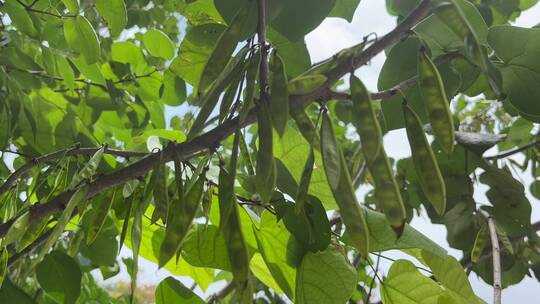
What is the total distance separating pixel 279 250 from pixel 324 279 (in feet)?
0.22

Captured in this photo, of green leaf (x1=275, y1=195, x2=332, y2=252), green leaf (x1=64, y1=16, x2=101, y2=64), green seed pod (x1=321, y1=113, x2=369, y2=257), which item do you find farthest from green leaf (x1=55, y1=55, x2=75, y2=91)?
green seed pod (x1=321, y1=113, x2=369, y2=257)

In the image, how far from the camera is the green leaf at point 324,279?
0.58 meters

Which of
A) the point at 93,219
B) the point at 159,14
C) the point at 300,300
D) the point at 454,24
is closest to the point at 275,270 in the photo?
the point at 300,300

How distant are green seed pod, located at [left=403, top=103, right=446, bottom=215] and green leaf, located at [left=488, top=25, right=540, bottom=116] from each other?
0.64ft

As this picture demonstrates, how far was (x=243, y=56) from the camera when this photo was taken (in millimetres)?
417

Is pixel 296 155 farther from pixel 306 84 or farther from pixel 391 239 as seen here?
pixel 306 84

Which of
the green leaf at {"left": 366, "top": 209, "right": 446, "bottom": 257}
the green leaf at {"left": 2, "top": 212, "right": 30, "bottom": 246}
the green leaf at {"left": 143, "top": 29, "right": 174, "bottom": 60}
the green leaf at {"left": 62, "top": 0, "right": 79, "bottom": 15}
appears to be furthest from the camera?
the green leaf at {"left": 143, "top": 29, "right": 174, "bottom": 60}

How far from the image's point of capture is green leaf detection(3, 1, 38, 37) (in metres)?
0.87

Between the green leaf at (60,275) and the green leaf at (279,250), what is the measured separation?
1.00 ft

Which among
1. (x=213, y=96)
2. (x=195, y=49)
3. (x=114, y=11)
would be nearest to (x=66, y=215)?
(x=213, y=96)

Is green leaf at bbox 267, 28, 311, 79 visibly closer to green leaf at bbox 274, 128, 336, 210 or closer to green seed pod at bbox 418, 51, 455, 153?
green leaf at bbox 274, 128, 336, 210

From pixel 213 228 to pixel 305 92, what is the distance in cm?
29

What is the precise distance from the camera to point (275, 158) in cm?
57

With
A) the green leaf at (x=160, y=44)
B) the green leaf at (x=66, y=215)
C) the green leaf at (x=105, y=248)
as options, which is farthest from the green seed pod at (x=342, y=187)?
the green leaf at (x=160, y=44)
